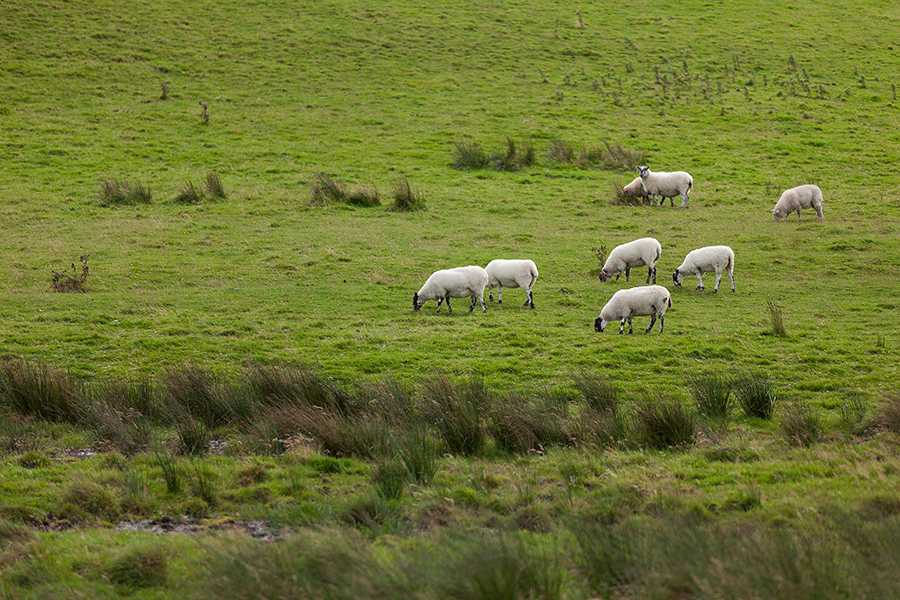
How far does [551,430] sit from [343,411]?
3146 mm

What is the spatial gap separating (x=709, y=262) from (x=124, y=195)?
66.2 feet

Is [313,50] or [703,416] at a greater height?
[313,50]

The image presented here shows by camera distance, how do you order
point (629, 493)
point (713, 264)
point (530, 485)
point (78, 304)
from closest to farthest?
point (629, 493) < point (530, 485) < point (78, 304) < point (713, 264)

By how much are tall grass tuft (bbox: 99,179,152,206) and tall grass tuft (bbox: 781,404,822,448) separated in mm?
23219

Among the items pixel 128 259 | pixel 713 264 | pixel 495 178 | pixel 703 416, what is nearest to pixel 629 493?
pixel 703 416

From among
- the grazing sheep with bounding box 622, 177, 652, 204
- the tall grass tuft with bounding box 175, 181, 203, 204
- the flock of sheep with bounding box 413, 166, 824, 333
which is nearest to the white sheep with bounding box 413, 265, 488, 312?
the flock of sheep with bounding box 413, 166, 824, 333

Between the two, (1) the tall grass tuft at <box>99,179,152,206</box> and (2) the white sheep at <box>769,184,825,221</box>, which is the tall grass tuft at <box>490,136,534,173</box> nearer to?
(2) the white sheep at <box>769,184,825,221</box>

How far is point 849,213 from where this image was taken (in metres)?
25.2

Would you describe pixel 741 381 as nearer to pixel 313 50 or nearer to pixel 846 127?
pixel 846 127

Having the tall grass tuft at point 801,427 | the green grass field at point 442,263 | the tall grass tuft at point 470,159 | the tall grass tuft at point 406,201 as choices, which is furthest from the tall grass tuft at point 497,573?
the tall grass tuft at point 470,159

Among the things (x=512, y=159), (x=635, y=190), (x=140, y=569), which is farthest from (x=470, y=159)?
(x=140, y=569)

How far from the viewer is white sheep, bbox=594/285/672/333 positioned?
15.4m

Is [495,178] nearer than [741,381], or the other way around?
[741,381]

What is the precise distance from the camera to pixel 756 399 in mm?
10586
